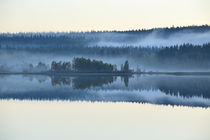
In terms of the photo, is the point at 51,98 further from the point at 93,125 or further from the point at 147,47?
the point at 147,47

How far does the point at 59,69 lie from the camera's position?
3.36m

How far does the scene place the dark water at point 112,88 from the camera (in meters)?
3.10

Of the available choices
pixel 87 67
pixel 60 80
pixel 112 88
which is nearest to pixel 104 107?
pixel 112 88

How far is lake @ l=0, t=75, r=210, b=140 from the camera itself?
8.71 ft

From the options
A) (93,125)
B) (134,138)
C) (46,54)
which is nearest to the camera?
(134,138)

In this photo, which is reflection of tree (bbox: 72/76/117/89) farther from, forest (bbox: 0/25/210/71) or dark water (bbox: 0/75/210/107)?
forest (bbox: 0/25/210/71)

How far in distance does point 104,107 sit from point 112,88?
0.28m

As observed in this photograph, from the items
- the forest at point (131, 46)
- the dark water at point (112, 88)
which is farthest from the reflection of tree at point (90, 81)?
the forest at point (131, 46)

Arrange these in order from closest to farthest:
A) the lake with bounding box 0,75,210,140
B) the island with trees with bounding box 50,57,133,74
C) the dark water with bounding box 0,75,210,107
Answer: the lake with bounding box 0,75,210,140 → the dark water with bounding box 0,75,210,107 → the island with trees with bounding box 50,57,133,74

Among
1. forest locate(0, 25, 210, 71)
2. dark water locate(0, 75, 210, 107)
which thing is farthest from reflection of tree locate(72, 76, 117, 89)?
forest locate(0, 25, 210, 71)

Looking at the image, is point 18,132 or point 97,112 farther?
point 97,112

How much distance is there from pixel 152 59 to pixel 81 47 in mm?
555

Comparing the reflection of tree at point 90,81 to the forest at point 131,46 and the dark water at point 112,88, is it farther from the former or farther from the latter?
the forest at point 131,46

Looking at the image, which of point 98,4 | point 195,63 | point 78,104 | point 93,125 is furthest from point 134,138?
point 98,4
